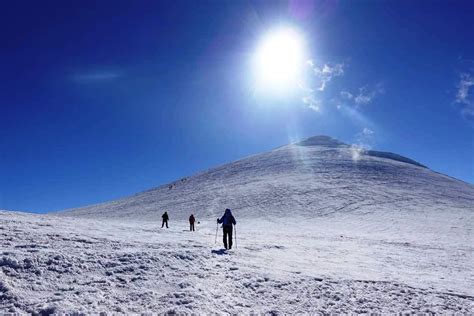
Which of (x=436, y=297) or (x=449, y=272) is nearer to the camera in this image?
(x=436, y=297)

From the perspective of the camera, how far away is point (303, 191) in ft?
206

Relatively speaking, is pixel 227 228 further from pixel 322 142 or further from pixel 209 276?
pixel 322 142

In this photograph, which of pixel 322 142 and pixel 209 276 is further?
pixel 322 142

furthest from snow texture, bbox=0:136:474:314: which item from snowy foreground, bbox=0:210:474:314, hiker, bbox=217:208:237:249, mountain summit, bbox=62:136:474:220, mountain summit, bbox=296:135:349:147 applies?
mountain summit, bbox=296:135:349:147

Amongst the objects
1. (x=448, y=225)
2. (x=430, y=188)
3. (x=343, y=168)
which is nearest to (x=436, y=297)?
(x=448, y=225)

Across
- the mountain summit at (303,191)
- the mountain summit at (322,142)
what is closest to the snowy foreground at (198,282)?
the mountain summit at (303,191)

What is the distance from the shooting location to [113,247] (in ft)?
41.9

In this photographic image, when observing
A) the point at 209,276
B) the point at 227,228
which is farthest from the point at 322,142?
the point at 209,276

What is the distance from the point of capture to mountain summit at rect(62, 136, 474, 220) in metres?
54.0

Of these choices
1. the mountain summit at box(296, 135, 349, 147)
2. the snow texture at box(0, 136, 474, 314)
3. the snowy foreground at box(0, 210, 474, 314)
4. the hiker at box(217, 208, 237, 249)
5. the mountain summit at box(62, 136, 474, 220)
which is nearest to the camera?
the snowy foreground at box(0, 210, 474, 314)

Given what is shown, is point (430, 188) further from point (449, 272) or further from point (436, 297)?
point (436, 297)

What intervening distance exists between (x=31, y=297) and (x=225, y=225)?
32.6ft

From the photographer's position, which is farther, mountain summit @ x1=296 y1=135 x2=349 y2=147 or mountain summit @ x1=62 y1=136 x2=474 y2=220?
mountain summit @ x1=296 y1=135 x2=349 y2=147

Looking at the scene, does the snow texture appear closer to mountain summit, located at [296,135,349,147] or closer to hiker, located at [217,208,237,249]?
hiker, located at [217,208,237,249]
